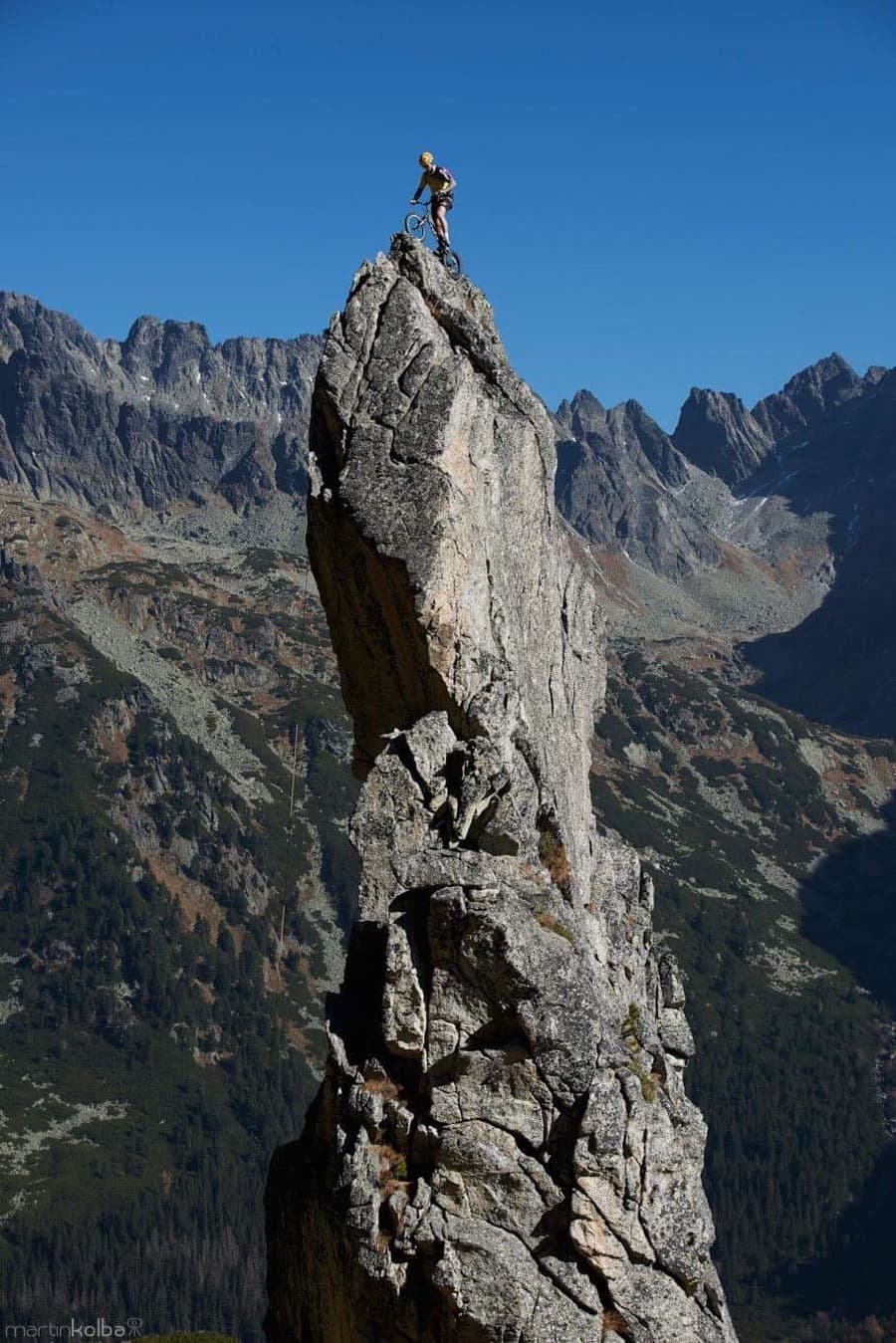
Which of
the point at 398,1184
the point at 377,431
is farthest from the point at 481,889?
the point at 377,431

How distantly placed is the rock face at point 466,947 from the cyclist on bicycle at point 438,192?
1990 millimetres

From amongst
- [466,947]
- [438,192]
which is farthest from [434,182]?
[466,947]

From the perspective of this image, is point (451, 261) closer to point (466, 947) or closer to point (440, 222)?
point (440, 222)

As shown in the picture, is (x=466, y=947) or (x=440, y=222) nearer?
(x=466, y=947)

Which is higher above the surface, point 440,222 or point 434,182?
point 434,182

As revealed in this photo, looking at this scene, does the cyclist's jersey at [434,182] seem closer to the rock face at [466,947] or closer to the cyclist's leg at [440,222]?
the cyclist's leg at [440,222]

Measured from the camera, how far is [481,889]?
101 feet

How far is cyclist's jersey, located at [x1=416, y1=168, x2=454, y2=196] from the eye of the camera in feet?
135

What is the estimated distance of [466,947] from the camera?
30094 millimetres

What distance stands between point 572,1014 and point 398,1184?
14.3 feet

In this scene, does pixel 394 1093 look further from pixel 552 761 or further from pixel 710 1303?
pixel 552 761

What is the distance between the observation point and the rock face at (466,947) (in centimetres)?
2919

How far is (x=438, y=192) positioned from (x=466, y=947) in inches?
791

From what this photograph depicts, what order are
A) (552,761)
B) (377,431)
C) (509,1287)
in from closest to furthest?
(509,1287) < (377,431) < (552,761)
